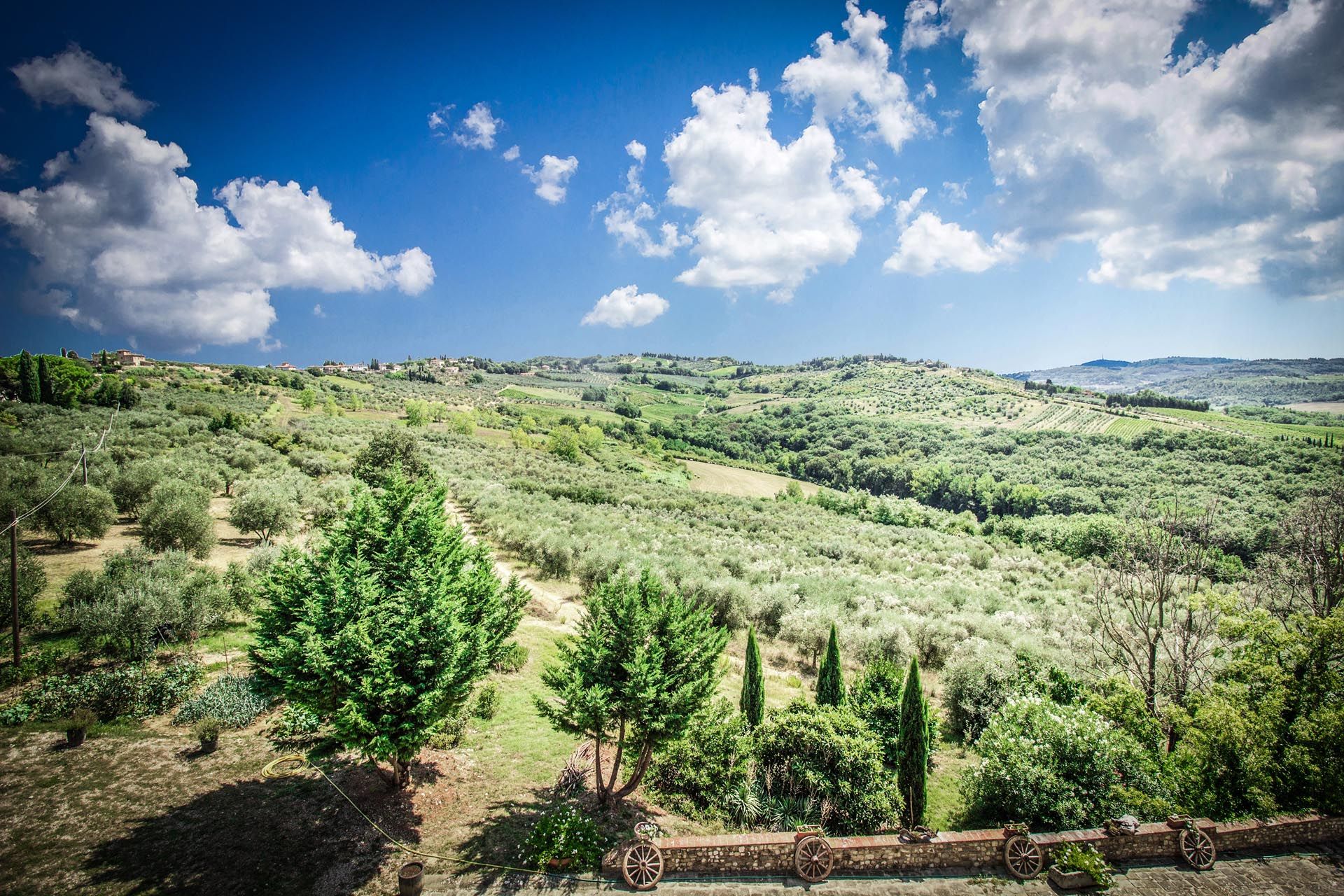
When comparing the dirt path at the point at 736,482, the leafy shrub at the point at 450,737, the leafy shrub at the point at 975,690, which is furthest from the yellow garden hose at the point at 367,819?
the dirt path at the point at 736,482

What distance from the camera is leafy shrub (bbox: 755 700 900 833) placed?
15.3 metres

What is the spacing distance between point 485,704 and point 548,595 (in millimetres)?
12479

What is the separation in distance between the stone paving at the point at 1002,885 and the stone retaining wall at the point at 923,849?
0.23 metres

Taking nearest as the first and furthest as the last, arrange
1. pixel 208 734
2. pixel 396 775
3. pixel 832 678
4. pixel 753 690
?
pixel 396 775, pixel 208 734, pixel 753 690, pixel 832 678

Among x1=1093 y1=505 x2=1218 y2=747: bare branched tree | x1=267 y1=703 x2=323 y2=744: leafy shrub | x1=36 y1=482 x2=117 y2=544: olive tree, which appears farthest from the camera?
x1=36 y1=482 x2=117 y2=544: olive tree

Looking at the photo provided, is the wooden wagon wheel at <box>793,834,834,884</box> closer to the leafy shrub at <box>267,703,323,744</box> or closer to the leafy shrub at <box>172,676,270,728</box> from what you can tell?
the leafy shrub at <box>267,703,323,744</box>

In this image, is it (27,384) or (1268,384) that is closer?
(27,384)

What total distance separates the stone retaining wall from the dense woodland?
1.02 metres

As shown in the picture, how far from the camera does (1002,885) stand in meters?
12.4

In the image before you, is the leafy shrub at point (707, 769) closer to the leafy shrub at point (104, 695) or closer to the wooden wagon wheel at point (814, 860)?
the wooden wagon wheel at point (814, 860)

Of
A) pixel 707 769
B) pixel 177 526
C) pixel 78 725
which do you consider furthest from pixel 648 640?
pixel 177 526

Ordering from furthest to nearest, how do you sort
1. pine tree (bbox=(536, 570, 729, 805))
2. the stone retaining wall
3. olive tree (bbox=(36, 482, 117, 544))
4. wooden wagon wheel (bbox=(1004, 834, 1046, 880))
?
olive tree (bbox=(36, 482, 117, 544)), pine tree (bbox=(536, 570, 729, 805)), wooden wagon wheel (bbox=(1004, 834, 1046, 880)), the stone retaining wall

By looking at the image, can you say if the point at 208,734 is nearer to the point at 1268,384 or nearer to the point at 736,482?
the point at 736,482

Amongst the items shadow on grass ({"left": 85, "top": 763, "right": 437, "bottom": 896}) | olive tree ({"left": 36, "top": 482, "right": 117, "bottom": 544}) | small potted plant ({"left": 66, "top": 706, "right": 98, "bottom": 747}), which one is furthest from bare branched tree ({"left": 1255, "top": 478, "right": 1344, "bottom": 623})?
olive tree ({"left": 36, "top": 482, "right": 117, "bottom": 544})
